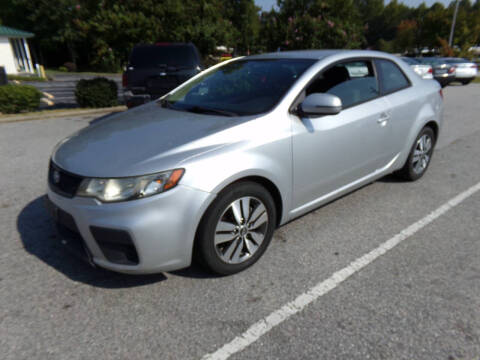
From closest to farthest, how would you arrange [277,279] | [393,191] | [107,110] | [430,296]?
1. [430,296]
2. [277,279]
3. [393,191]
4. [107,110]

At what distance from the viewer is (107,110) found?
35.6 ft

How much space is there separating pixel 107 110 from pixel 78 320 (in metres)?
9.47

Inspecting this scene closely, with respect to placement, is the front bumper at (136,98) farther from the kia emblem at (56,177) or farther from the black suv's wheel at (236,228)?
the black suv's wheel at (236,228)

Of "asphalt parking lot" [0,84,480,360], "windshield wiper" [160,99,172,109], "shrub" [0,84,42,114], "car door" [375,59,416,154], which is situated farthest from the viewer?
"shrub" [0,84,42,114]

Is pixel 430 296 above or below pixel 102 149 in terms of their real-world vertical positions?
below

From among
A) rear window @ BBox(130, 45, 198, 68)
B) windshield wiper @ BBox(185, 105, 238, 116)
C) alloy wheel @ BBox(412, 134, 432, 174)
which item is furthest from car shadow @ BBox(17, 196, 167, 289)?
rear window @ BBox(130, 45, 198, 68)

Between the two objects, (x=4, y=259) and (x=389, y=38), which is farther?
(x=389, y=38)

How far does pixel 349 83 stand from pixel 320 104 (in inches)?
34.8

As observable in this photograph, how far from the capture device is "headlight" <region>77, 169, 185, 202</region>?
2242 millimetres

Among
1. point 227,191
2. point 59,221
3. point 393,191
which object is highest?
point 227,191

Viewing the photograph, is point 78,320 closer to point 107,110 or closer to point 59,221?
point 59,221

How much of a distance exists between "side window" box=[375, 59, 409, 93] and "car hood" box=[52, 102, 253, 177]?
1.92 metres

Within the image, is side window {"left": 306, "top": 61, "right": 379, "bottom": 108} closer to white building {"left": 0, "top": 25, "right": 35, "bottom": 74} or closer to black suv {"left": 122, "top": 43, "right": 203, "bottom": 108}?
black suv {"left": 122, "top": 43, "right": 203, "bottom": 108}

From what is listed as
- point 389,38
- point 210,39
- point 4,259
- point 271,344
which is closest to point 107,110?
point 4,259
